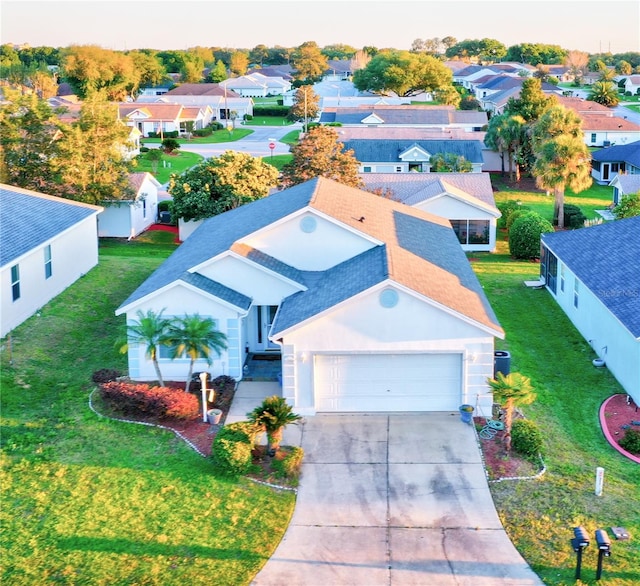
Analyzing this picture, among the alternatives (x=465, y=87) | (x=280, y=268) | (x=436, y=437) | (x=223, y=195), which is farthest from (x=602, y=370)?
(x=465, y=87)

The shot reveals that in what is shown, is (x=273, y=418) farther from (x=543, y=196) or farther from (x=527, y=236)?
(x=543, y=196)

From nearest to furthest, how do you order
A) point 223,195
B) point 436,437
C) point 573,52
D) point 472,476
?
point 472,476, point 436,437, point 223,195, point 573,52

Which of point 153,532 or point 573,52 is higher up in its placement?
point 573,52

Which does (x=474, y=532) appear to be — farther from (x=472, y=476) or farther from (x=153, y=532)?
(x=153, y=532)

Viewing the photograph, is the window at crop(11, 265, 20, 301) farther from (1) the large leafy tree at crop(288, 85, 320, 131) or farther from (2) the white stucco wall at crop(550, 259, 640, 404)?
(1) the large leafy tree at crop(288, 85, 320, 131)

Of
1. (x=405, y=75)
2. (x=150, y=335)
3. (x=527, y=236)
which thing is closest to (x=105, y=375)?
(x=150, y=335)

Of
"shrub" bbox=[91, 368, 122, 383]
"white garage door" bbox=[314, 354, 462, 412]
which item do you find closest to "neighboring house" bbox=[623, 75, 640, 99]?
"white garage door" bbox=[314, 354, 462, 412]

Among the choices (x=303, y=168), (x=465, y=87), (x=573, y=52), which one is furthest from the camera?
(x=573, y=52)
